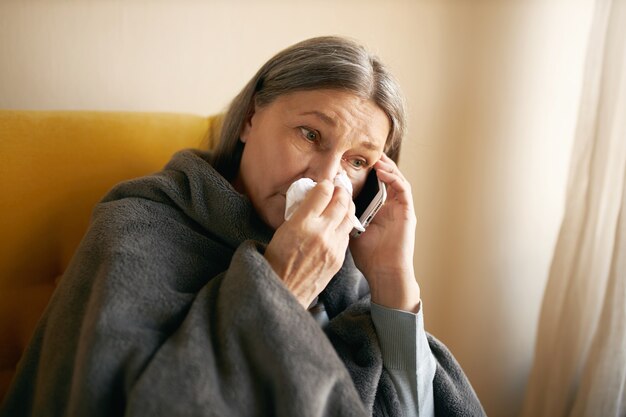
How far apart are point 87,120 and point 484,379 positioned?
1.43m

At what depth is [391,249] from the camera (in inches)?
40.4

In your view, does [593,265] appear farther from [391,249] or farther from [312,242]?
[312,242]

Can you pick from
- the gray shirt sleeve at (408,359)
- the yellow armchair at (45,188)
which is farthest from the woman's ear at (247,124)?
the gray shirt sleeve at (408,359)

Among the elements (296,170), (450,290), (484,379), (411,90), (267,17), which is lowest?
(484,379)

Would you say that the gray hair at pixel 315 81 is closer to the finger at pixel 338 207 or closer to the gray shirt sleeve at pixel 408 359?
the finger at pixel 338 207

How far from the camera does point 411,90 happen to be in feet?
4.78

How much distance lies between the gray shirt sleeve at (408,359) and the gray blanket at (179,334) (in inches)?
1.0

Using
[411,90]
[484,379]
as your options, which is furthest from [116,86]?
[484,379]

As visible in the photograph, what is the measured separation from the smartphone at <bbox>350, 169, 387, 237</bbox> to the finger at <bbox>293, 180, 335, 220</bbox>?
0.60 feet

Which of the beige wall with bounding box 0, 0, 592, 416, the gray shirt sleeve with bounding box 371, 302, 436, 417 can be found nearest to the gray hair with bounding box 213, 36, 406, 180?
the beige wall with bounding box 0, 0, 592, 416

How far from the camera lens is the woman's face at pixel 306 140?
35.8 inches

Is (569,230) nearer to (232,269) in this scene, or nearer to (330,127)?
(330,127)

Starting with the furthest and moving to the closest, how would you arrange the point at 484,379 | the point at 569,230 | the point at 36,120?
the point at 484,379 < the point at 569,230 < the point at 36,120

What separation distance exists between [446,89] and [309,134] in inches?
28.1
